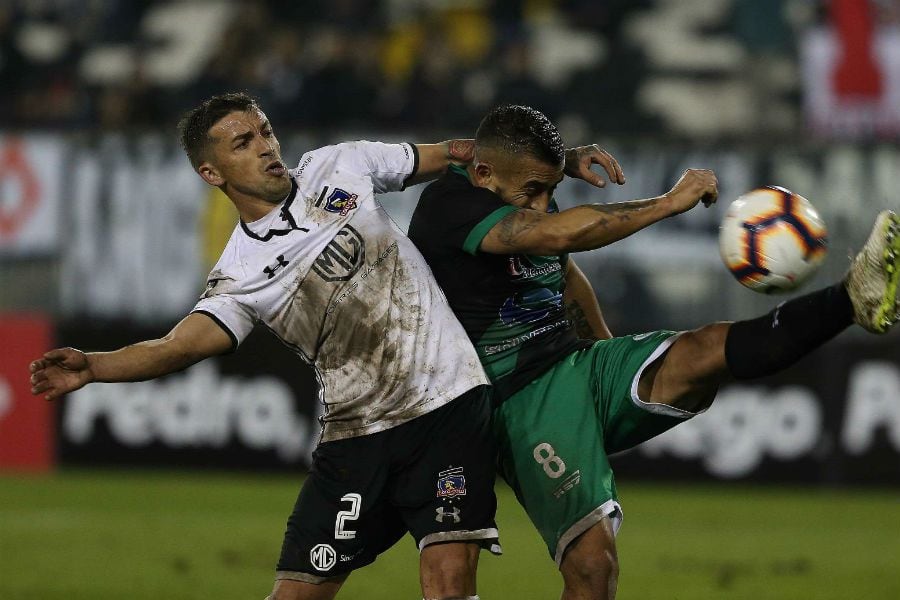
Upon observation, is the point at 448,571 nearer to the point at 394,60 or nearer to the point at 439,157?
the point at 439,157

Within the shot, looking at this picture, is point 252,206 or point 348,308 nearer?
point 348,308

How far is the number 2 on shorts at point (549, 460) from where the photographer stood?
5996 millimetres

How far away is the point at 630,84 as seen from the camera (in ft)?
52.0

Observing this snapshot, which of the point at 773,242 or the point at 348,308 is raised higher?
the point at 773,242

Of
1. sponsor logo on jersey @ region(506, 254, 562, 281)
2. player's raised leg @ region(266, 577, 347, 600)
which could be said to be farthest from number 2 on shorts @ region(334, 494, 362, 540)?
sponsor logo on jersey @ region(506, 254, 562, 281)

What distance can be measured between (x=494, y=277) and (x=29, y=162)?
29.4 ft

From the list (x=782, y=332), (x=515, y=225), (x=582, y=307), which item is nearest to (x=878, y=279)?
(x=782, y=332)

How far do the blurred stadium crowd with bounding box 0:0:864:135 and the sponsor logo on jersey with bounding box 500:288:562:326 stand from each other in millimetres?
8386

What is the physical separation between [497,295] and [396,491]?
89 centimetres

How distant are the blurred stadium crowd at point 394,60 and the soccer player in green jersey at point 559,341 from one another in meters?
8.48

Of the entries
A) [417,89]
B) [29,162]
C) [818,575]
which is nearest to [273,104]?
[417,89]

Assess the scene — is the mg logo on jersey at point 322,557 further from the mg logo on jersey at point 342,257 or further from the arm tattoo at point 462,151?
the arm tattoo at point 462,151

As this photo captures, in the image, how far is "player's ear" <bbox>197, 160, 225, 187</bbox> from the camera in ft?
19.6

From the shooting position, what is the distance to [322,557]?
5770 millimetres
